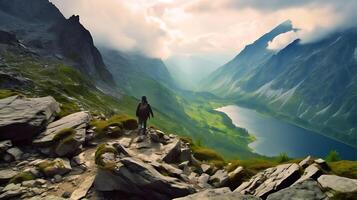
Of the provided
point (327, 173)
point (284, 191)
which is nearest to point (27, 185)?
point (284, 191)

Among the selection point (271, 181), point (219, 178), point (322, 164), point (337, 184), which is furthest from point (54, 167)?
point (337, 184)

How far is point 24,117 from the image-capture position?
38.6 m

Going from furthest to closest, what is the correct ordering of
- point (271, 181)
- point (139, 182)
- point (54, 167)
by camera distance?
point (54, 167)
point (139, 182)
point (271, 181)

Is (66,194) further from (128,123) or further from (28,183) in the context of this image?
(128,123)

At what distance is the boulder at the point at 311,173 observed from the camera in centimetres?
2406

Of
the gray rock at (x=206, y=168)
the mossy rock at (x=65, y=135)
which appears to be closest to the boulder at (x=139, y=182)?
the gray rock at (x=206, y=168)

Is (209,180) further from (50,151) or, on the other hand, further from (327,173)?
(50,151)

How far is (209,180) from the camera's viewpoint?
3072 centimetres

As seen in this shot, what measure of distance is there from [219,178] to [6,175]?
18.1m

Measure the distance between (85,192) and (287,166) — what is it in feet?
52.9

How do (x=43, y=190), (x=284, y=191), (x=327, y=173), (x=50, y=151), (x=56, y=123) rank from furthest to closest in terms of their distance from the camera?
(x=56, y=123) → (x=50, y=151) → (x=43, y=190) → (x=327, y=173) → (x=284, y=191)

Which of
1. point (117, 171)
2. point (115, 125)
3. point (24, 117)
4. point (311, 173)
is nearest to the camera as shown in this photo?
point (311, 173)

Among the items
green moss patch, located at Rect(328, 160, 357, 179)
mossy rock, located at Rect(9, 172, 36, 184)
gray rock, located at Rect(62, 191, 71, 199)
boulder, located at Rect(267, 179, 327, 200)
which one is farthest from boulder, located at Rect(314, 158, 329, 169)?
mossy rock, located at Rect(9, 172, 36, 184)

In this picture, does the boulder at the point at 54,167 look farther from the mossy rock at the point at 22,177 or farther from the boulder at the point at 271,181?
the boulder at the point at 271,181
